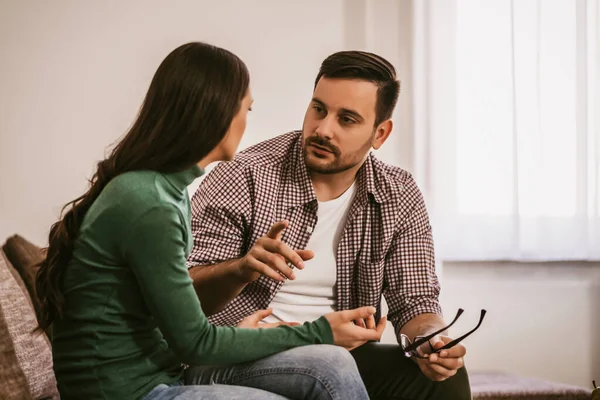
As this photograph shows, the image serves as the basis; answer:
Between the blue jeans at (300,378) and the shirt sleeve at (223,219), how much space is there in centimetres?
60

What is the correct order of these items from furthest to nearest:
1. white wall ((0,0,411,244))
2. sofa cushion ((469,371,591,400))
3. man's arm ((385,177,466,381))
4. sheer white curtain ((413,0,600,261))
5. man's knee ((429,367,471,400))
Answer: sheer white curtain ((413,0,600,261))
white wall ((0,0,411,244))
sofa cushion ((469,371,591,400))
man's arm ((385,177,466,381))
man's knee ((429,367,471,400))

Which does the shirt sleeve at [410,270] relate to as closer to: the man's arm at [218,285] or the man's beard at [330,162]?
the man's beard at [330,162]

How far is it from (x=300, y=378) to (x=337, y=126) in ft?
2.96

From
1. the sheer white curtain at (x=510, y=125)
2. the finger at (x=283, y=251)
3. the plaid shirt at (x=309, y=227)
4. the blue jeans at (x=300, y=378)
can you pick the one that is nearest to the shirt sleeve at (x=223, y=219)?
the plaid shirt at (x=309, y=227)

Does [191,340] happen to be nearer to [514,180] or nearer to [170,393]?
[170,393]

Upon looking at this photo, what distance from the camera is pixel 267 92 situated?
9.16ft

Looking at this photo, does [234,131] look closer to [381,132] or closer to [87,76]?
[381,132]

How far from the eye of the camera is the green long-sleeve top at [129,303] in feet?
3.51

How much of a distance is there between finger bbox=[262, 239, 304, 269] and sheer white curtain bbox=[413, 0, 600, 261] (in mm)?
1664

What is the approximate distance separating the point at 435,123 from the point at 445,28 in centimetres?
39

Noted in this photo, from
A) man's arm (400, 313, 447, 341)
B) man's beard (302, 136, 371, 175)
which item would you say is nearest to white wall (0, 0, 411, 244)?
man's beard (302, 136, 371, 175)

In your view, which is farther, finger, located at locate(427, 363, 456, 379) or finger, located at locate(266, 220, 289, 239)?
finger, located at locate(427, 363, 456, 379)

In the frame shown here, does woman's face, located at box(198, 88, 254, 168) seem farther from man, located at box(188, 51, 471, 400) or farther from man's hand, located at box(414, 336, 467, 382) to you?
man's hand, located at box(414, 336, 467, 382)

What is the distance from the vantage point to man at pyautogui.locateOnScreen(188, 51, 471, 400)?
180 centimetres
